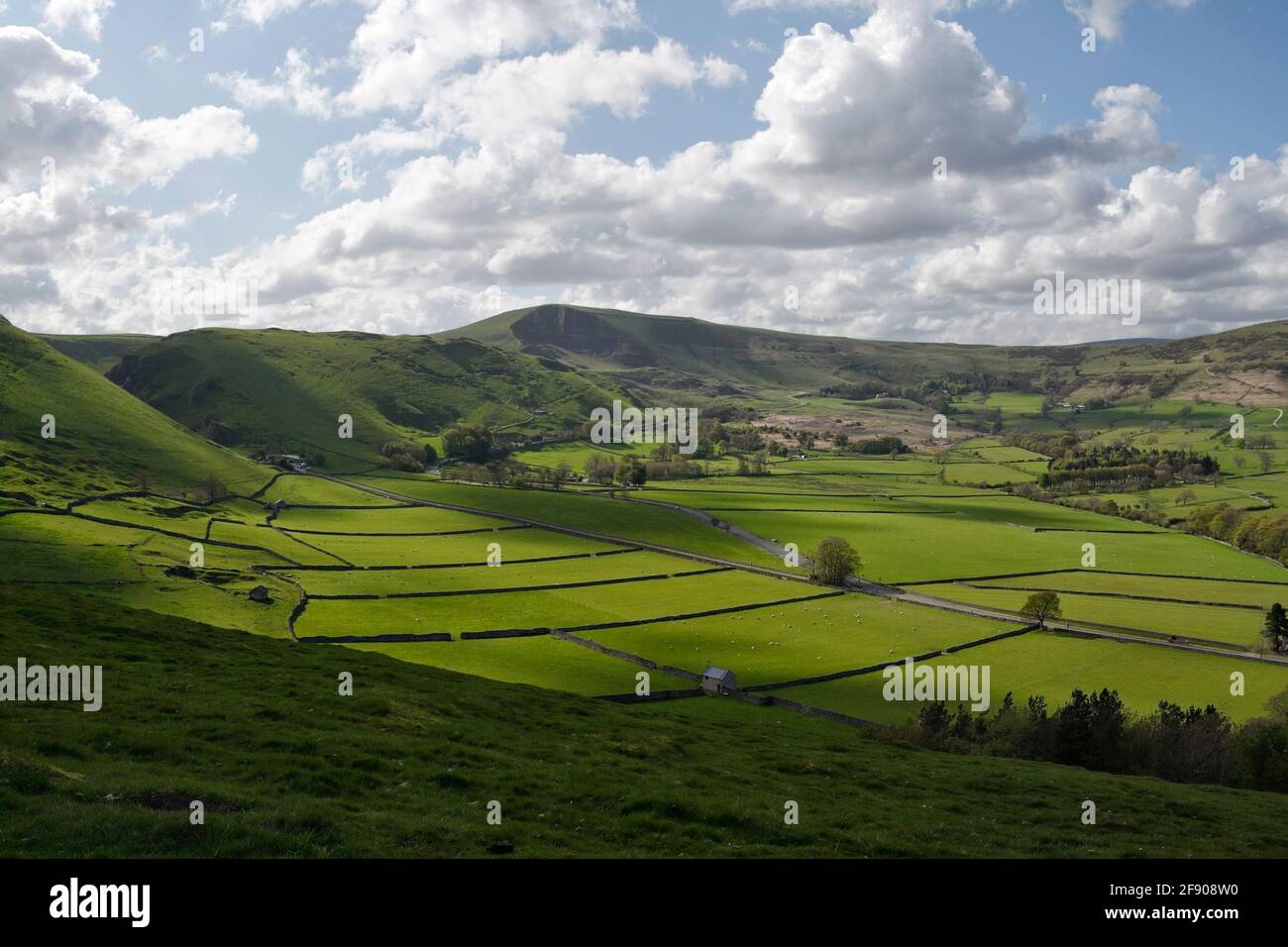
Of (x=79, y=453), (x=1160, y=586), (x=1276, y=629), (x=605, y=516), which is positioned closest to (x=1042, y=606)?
(x=1276, y=629)

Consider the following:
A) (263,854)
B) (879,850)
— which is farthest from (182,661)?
(879,850)

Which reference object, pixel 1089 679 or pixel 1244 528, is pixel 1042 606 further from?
pixel 1244 528

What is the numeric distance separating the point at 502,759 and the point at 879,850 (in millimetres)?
12303

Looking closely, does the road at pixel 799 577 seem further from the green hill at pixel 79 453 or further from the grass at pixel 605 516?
the green hill at pixel 79 453

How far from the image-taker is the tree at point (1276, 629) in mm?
80000

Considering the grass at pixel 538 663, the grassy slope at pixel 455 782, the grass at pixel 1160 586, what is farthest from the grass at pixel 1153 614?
the grassy slope at pixel 455 782

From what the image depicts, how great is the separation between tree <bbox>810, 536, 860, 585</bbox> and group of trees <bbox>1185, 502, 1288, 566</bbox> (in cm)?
7497

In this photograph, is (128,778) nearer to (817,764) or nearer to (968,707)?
(817,764)

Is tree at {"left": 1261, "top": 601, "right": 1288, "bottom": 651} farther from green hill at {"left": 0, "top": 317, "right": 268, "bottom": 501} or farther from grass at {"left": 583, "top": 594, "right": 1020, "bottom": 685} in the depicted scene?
green hill at {"left": 0, "top": 317, "right": 268, "bottom": 501}

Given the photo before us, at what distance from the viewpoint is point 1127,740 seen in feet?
165

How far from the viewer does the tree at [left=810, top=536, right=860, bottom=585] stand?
117 metres

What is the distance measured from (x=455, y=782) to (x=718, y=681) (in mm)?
47249
